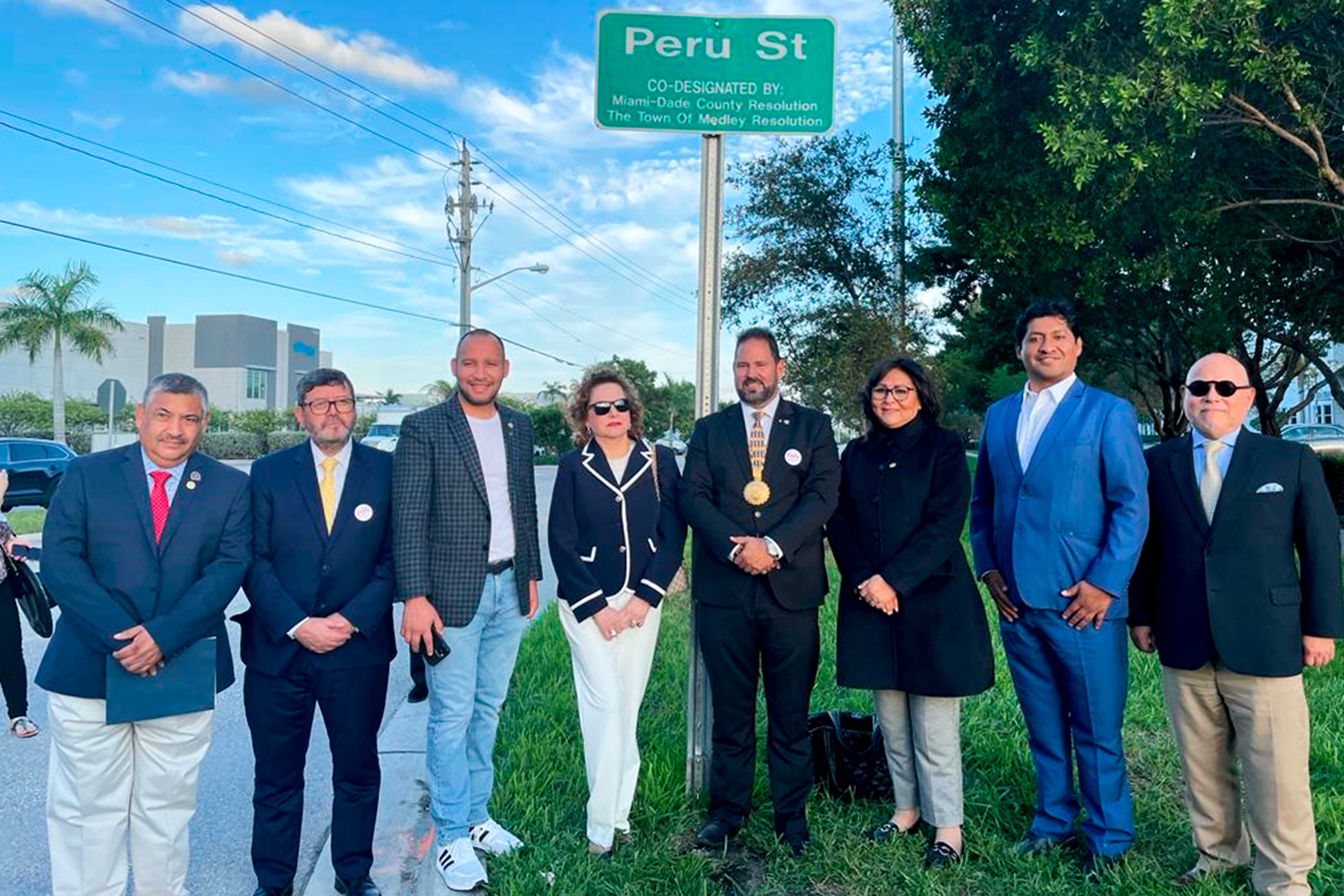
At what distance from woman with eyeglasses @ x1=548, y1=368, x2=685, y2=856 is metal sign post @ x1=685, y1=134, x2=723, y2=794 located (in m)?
0.46

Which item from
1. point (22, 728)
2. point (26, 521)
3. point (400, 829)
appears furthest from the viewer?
point (26, 521)

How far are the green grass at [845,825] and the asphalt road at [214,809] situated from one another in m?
0.92

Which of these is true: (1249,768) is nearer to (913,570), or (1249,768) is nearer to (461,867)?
(913,570)

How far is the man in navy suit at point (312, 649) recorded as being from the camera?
3.32 metres

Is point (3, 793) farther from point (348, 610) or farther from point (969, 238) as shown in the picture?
point (969, 238)

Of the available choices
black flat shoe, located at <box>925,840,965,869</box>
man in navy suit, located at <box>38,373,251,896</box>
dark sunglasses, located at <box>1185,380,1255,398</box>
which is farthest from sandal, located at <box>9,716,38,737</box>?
dark sunglasses, located at <box>1185,380,1255,398</box>

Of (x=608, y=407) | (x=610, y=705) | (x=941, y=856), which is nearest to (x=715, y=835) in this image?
(x=610, y=705)

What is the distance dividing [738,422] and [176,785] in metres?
2.55

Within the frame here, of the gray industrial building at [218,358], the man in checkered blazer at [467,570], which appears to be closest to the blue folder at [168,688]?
the man in checkered blazer at [467,570]

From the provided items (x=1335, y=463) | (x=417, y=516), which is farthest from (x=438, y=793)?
(x=1335, y=463)

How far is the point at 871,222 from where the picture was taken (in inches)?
710

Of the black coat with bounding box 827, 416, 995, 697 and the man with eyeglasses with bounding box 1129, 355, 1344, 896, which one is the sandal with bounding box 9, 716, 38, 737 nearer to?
the black coat with bounding box 827, 416, 995, 697

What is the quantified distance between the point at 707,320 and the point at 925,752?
215 centimetres

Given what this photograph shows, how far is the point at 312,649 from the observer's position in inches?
130
